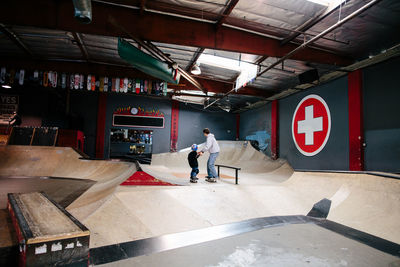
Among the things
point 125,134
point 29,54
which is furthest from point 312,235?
point 125,134

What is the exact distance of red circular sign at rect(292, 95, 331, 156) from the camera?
6805 millimetres

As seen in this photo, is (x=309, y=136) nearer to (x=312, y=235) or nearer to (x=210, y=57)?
(x=210, y=57)

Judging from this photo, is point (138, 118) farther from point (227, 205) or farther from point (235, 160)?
point (227, 205)

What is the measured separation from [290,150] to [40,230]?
343 inches

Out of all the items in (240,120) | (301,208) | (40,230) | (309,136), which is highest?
(240,120)

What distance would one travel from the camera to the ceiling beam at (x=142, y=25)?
4.42 metres

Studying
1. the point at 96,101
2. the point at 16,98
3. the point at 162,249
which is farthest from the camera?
the point at 96,101

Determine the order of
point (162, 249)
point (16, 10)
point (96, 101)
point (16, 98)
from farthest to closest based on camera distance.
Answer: point (96, 101)
point (16, 98)
point (16, 10)
point (162, 249)

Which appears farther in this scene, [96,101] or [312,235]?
[96,101]

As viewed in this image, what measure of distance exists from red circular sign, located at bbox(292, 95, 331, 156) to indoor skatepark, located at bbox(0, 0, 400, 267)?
2.2 inches

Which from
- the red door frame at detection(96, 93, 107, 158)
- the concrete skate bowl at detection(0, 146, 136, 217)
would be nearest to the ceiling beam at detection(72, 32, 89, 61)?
the concrete skate bowl at detection(0, 146, 136, 217)

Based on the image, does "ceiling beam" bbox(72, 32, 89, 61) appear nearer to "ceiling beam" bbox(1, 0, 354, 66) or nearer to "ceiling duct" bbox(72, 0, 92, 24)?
"ceiling beam" bbox(1, 0, 354, 66)

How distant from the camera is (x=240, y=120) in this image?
44.7ft

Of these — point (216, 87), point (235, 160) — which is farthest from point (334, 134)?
point (235, 160)
